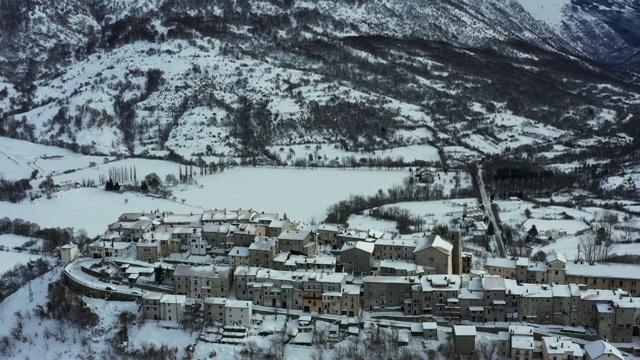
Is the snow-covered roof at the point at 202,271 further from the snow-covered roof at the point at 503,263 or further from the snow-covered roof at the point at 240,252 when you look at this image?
the snow-covered roof at the point at 503,263

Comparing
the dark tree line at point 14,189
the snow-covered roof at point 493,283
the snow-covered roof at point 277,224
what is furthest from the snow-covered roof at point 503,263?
the dark tree line at point 14,189

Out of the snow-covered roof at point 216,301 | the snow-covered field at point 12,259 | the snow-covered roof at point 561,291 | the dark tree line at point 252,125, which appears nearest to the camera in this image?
the snow-covered roof at point 561,291

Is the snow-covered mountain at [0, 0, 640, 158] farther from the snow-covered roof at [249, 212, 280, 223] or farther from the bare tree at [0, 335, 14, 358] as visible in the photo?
the bare tree at [0, 335, 14, 358]

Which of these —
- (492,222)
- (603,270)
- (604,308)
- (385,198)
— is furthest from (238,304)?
(385,198)

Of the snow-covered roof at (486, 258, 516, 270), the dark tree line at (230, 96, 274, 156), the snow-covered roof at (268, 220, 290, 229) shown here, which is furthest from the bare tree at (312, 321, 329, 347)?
the dark tree line at (230, 96, 274, 156)

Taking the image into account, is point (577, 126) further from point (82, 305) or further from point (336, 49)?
point (82, 305)

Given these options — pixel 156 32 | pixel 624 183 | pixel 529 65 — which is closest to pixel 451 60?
pixel 529 65
